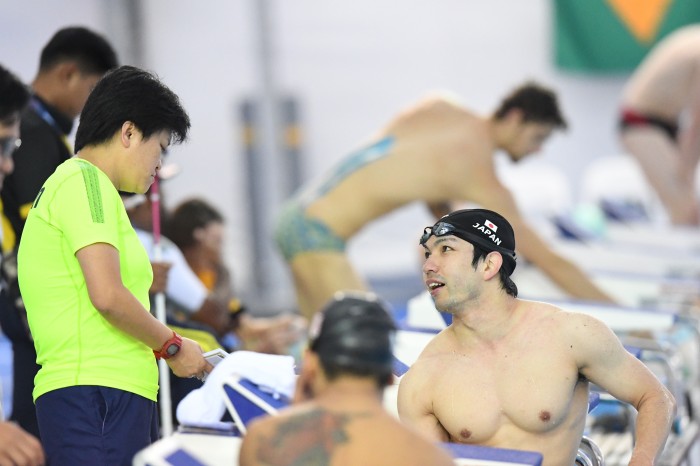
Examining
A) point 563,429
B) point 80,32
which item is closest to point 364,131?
point 80,32

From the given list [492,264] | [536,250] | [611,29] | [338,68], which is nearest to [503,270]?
[492,264]

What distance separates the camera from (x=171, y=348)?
2.49 metres

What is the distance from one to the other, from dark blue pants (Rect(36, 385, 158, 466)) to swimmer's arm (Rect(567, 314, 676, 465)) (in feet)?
3.42

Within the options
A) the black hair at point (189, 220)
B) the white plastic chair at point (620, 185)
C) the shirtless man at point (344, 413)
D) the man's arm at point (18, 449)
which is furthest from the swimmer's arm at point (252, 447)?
the white plastic chair at point (620, 185)

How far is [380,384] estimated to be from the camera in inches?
76.6

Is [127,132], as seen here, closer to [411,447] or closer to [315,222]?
[411,447]

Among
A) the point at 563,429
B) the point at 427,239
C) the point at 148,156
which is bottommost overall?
the point at 563,429

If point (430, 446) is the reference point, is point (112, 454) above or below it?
below

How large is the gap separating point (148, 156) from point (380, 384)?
815mm

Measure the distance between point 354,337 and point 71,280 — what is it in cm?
77

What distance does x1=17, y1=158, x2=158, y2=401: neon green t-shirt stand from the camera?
7.91ft

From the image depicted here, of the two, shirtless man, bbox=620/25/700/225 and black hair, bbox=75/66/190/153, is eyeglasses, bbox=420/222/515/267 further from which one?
shirtless man, bbox=620/25/700/225

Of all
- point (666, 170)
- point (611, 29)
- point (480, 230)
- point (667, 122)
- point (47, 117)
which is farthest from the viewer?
point (611, 29)

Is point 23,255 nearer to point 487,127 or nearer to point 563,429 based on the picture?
point 563,429
